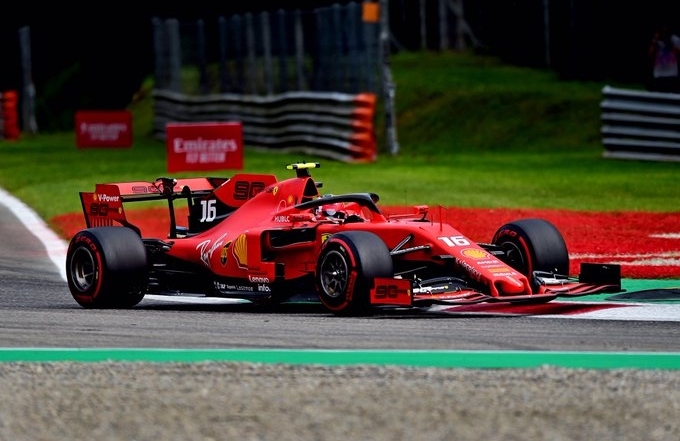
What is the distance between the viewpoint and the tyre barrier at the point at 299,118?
2980 centimetres

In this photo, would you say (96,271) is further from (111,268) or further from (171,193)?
(171,193)

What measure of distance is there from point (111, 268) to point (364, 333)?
2.61 m

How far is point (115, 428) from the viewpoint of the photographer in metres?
6.84

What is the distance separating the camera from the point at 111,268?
11.6 metres

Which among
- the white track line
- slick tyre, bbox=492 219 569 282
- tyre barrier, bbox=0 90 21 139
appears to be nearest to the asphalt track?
slick tyre, bbox=492 219 569 282

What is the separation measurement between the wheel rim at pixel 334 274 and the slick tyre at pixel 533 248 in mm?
1414

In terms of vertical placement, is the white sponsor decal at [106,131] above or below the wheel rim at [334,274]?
above

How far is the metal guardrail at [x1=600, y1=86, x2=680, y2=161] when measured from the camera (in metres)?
26.4

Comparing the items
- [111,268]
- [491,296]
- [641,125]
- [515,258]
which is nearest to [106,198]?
[111,268]

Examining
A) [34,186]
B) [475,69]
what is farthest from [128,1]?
[34,186]

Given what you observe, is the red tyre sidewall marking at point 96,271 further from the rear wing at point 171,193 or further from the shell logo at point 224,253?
the shell logo at point 224,253

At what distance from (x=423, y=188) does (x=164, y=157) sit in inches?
489

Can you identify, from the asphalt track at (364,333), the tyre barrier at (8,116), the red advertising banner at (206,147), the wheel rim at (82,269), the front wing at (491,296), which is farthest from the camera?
the tyre barrier at (8,116)

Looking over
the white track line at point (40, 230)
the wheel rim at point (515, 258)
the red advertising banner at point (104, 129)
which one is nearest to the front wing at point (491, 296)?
the wheel rim at point (515, 258)
